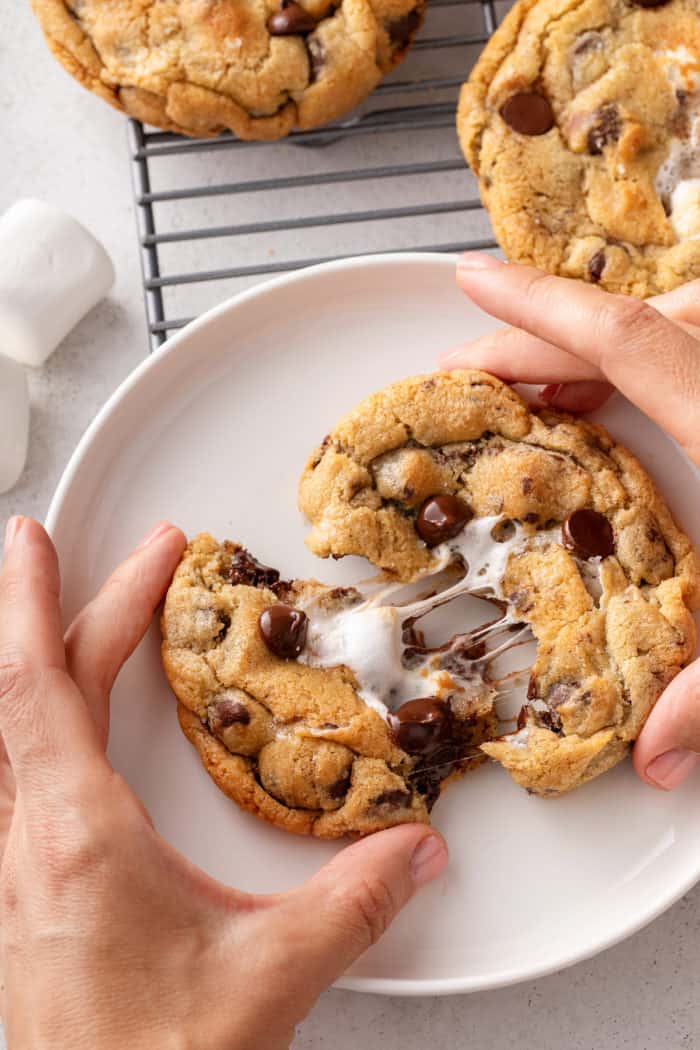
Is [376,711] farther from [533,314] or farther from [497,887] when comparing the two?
[533,314]

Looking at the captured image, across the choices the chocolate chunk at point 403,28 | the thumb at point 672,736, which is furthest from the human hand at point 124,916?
the chocolate chunk at point 403,28

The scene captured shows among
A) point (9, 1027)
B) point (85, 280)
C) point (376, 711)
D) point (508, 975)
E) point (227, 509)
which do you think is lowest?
point (508, 975)

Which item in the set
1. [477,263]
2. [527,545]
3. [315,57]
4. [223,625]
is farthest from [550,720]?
[315,57]

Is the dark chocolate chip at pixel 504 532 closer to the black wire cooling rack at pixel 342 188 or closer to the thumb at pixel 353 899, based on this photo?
the thumb at pixel 353 899

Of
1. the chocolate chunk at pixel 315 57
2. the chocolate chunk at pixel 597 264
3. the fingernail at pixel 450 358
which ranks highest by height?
the chocolate chunk at pixel 315 57

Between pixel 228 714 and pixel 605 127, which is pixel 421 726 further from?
pixel 605 127

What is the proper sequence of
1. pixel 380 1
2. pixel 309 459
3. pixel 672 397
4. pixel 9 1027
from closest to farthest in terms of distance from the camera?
1. pixel 9 1027
2. pixel 672 397
3. pixel 309 459
4. pixel 380 1

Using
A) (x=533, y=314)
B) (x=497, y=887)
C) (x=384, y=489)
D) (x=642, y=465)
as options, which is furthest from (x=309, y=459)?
(x=497, y=887)
